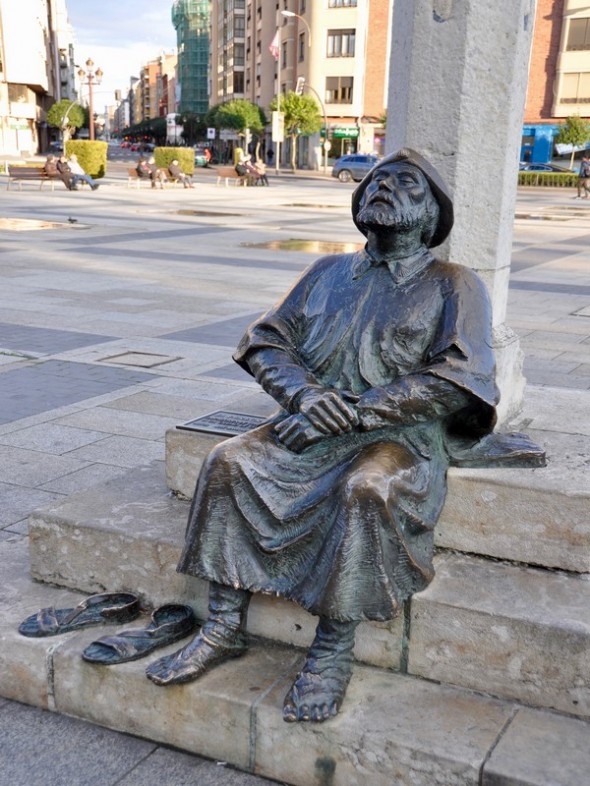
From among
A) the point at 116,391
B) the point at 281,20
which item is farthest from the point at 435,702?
the point at 281,20

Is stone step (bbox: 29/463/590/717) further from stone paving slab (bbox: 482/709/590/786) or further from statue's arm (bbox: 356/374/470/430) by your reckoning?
statue's arm (bbox: 356/374/470/430)

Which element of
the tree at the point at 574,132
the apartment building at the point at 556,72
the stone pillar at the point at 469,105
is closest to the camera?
the stone pillar at the point at 469,105

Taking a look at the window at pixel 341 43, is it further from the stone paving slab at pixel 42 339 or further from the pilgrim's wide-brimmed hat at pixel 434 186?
the pilgrim's wide-brimmed hat at pixel 434 186

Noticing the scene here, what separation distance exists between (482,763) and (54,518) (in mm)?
1924

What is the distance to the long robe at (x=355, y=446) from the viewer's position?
9.17 ft

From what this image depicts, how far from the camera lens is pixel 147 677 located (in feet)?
9.57

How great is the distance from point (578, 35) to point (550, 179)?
1417 centimetres

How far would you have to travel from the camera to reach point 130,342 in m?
8.28

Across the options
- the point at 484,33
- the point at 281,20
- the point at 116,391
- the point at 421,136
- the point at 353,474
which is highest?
the point at 281,20

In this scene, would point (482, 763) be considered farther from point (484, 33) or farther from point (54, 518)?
point (484, 33)

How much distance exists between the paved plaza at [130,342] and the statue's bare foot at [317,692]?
296 millimetres

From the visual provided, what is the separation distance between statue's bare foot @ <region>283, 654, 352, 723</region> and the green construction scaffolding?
452ft

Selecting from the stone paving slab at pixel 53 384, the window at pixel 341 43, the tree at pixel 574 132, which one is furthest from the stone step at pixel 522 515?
the window at pixel 341 43

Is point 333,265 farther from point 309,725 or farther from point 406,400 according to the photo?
point 309,725
